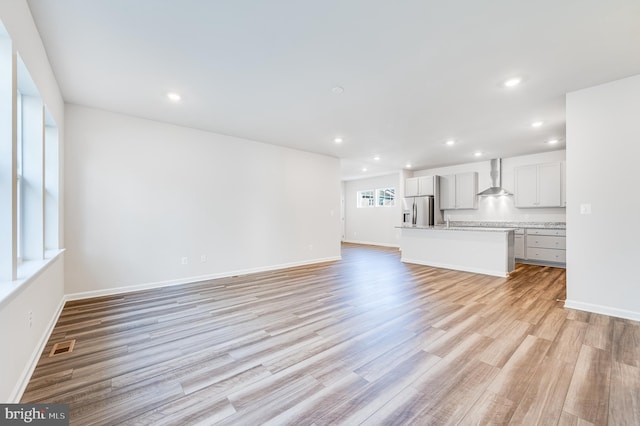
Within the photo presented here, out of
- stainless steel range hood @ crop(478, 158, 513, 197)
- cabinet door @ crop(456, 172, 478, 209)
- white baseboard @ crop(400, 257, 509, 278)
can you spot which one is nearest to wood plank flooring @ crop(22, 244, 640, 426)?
white baseboard @ crop(400, 257, 509, 278)

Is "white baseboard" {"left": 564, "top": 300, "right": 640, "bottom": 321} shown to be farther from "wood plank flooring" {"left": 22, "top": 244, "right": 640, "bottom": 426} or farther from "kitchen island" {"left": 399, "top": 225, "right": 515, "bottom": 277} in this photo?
"kitchen island" {"left": 399, "top": 225, "right": 515, "bottom": 277}

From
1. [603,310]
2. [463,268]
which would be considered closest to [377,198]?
[463,268]

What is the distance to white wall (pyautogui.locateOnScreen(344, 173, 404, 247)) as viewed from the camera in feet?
31.4

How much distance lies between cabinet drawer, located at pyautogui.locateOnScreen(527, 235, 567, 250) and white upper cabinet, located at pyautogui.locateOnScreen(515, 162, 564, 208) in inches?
30.3

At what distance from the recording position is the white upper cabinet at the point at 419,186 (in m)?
7.94

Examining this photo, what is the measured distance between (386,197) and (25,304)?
9.41 metres

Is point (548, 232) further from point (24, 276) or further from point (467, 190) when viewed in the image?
point (24, 276)

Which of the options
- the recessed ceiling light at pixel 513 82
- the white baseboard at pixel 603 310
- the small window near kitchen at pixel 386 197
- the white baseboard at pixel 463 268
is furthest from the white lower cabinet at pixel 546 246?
the recessed ceiling light at pixel 513 82

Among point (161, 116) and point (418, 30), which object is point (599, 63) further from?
point (161, 116)

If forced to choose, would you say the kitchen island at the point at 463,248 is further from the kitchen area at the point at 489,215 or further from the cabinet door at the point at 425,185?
the cabinet door at the point at 425,185

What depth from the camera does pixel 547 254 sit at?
19.8 ft

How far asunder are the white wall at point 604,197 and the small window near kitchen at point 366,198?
7245 millimetres

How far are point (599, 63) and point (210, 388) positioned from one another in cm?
455

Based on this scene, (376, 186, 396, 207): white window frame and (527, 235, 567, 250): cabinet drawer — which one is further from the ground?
(376, 186, 396, 207): white window frame
